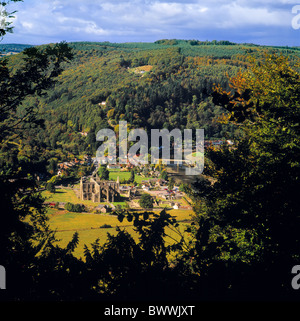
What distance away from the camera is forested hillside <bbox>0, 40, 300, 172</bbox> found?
65.1m

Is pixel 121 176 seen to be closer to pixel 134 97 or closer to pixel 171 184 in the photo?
pixel 171 184

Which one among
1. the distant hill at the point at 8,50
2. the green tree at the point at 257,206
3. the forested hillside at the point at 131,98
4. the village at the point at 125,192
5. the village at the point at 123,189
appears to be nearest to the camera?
the green tree at the point at 257,206

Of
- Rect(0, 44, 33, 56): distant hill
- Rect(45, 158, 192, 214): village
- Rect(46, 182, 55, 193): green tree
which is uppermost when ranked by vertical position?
Rect(0, 44, 33, 56): distant hill

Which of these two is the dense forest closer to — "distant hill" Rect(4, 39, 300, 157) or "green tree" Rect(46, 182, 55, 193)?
"green tree" Rect(46, 182, 55, 193)

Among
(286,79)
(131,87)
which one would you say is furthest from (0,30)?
(131,87)

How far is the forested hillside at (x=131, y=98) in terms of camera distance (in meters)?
65.1

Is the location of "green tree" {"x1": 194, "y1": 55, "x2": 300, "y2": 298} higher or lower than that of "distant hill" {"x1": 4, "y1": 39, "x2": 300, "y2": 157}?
lower

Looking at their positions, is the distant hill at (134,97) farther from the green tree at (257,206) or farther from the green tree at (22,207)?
the green tree at (22,207)

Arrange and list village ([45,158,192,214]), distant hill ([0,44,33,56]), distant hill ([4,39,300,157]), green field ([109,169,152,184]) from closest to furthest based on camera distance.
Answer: distant hill ([0,44,33,56])
village ([45,158,192,214])
green field ([109,169,152,184])
distant hill ([4,39,300,157])

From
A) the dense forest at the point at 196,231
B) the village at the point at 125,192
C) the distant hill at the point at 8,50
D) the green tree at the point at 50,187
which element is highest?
the distant hill at the point at 8,50

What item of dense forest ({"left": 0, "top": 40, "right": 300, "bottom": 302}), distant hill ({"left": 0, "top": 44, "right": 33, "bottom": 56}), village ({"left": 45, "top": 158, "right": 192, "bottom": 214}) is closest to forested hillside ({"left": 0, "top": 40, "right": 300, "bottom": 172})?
village ({"left": 45, "top": 158, "right": 192, "bottom": 214})

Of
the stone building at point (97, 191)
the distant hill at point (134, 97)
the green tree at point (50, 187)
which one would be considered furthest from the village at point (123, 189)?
the distant hill at point (134, 97)

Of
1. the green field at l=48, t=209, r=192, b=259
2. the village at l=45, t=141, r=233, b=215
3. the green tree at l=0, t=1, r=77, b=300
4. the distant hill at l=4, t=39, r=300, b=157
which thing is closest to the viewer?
the green tree at l=0, t=1, r=77, b=300

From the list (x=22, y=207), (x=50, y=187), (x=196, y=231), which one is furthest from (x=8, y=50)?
(x=50, y=187)
